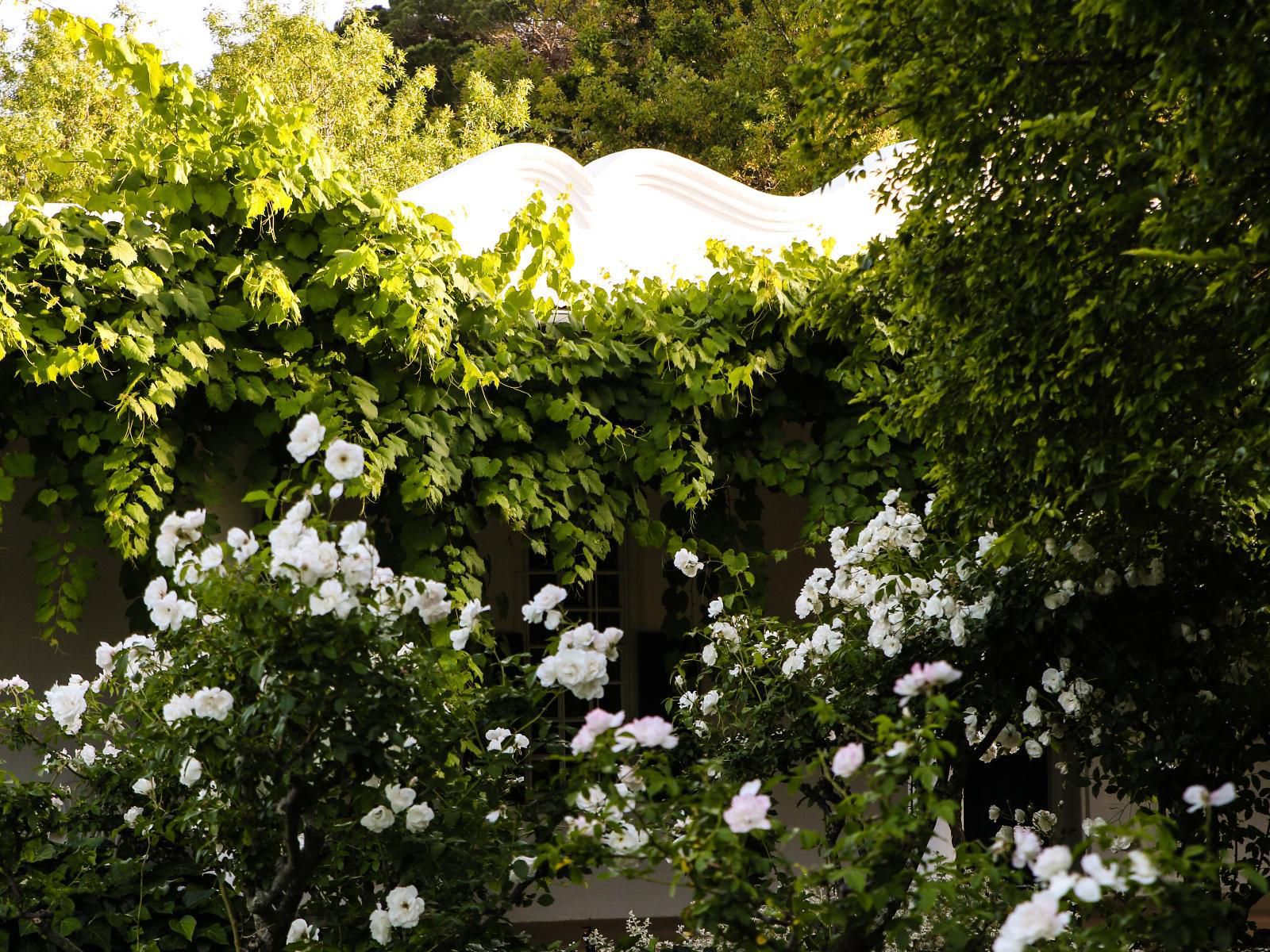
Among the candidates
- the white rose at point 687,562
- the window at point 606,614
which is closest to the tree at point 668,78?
the window at point 606,614

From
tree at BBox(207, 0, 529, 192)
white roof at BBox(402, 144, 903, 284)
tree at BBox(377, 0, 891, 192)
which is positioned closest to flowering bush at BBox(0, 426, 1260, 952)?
white roof at BBox(402, 144, 903, 284)

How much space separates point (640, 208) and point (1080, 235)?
4.39 m

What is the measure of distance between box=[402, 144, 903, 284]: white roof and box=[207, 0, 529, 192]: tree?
9377mm

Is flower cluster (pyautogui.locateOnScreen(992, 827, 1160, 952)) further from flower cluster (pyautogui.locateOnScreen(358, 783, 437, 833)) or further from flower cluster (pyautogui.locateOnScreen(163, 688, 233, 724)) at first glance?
flower cluster (pyautogui.locateOnScreen(163, 688, 233, 724))

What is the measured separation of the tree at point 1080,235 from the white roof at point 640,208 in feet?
10.2

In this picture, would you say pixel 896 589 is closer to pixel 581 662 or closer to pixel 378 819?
pixel 581 662

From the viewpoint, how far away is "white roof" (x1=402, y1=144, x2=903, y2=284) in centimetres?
723

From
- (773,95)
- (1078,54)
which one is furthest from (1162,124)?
(773,95)

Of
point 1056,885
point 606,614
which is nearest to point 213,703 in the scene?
point 1056,885

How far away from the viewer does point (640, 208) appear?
24.9ft

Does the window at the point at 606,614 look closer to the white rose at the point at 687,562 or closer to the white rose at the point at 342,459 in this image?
the white rose at the point at 687,562

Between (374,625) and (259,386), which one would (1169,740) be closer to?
(374,625)

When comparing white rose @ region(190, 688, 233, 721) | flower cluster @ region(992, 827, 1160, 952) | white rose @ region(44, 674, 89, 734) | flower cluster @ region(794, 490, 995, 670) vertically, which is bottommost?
flower cluster @ region(992, 827, 1160, 952)

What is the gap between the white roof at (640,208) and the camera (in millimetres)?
7230
